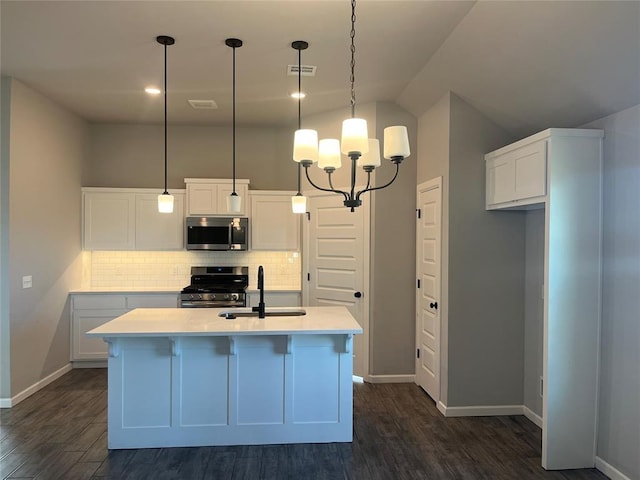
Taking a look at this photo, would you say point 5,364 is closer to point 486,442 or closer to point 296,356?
point 296,356

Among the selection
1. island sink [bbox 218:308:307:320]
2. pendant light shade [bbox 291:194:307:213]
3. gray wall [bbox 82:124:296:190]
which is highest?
gray wall [bbox 82:124:296:190]

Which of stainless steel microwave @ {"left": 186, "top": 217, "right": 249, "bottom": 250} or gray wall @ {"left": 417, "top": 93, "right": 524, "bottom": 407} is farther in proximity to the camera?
stainless steel microwave @ {"left": 186, "top": 217, "right": 249, "bottom": 250}

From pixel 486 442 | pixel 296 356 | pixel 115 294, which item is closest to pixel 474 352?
pixel 486 442

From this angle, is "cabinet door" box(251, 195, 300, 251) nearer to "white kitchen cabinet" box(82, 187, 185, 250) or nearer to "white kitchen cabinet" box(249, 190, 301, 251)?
"white kitchen cabinet" box(249, 190, 301, 251)

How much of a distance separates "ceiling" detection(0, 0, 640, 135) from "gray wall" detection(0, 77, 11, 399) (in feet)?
0.98

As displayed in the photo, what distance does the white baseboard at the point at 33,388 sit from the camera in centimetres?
408

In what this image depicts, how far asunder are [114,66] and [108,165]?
2.22 meters

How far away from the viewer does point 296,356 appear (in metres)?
3.38

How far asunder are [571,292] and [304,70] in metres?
2.88

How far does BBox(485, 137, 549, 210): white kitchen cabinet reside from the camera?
308 centimetres

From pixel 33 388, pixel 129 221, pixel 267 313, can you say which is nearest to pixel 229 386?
pixel 267 313

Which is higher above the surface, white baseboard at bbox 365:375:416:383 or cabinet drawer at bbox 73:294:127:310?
cabinet drawer at bbox 73:294:127:310

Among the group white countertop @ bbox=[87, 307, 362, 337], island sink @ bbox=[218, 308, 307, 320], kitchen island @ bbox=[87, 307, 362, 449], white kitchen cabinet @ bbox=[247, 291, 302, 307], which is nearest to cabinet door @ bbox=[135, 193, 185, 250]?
white kitchen cabinet @ bbox=[247, 291, 302, 307]

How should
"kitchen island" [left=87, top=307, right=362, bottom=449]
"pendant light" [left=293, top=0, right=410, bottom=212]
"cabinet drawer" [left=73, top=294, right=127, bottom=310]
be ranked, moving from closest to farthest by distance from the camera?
"pendant light" [left=293, top=0, right=410, bottom=212], "kitchen island" [left=87, top=307, right=362, bottom=449], "cabinet drawer" [left=73, top=294, right=127, bottom=310]
